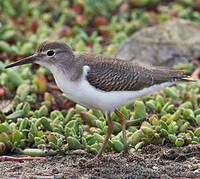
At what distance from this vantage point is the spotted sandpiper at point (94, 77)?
5.47 meters

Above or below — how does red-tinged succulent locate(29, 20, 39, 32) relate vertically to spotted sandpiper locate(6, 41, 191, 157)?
above

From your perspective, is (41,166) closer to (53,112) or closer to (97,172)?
(97,172)

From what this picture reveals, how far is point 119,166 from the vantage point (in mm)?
5391

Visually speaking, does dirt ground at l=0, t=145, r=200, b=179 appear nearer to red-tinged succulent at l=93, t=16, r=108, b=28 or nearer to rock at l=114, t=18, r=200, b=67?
rock at l=114, t=18, r=200, b=67

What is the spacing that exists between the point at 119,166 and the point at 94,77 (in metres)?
1.14

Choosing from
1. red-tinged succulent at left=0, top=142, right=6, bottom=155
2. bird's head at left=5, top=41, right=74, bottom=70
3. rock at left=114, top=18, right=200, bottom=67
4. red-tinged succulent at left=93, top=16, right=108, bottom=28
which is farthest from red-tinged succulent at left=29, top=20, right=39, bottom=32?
red-tinged succulent at left=0, top=142, right=6, bottom=155

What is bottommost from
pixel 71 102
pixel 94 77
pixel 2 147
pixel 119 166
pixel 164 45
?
pixel 119 166

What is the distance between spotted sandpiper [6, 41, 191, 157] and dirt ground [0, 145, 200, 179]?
247 millimetres

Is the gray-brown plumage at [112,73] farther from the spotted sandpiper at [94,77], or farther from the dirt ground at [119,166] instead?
the dirt ground at [119,166]

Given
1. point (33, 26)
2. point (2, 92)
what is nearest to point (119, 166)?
point (2, 92)

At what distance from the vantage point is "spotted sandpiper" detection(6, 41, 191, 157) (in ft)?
18.0

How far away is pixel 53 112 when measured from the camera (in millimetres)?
6805

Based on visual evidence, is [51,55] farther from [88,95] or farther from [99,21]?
[99,21]

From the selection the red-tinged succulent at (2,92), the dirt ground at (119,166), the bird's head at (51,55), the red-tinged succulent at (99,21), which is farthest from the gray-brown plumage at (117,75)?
the red-tinged succulent at (99,21)
